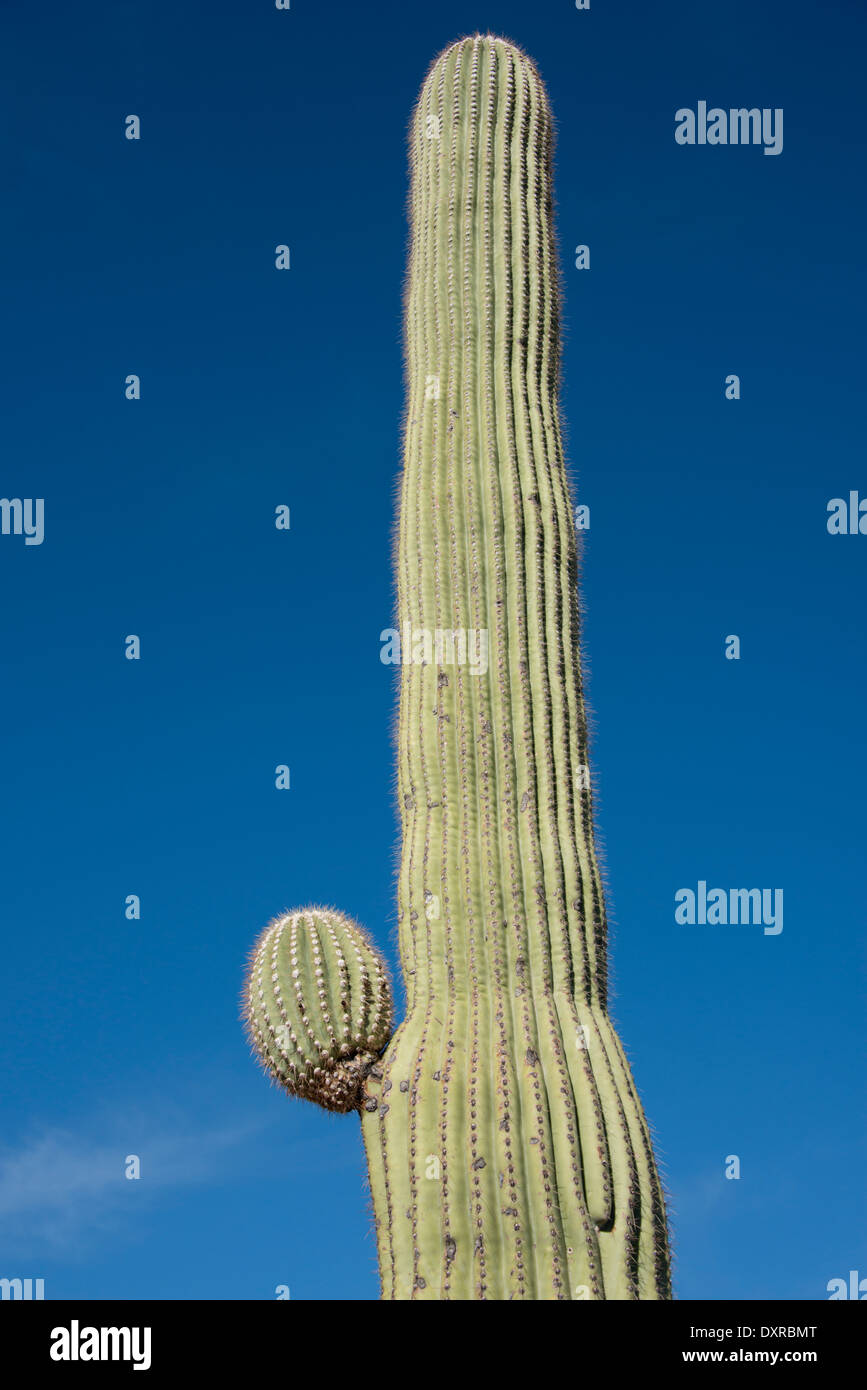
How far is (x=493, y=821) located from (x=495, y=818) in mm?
17

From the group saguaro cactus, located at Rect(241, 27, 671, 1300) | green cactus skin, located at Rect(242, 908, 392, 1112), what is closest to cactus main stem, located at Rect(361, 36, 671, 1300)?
saguaro cactus, located at Rect(241, 27, 671, 1300)

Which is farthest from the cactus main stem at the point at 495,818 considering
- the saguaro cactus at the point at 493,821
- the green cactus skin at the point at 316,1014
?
the green cactus skin at the point at 316,1014

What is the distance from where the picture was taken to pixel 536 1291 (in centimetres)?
476

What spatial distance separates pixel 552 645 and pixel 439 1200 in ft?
8.42

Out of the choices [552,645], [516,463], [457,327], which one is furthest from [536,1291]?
[457,327]

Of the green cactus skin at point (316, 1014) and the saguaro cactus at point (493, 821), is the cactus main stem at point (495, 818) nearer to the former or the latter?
the saguaro cactus at point (493, 821)

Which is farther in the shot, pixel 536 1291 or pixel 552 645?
pixel 552 645

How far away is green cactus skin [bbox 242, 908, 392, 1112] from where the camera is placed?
541 centimetres

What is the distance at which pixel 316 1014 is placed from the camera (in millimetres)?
5418

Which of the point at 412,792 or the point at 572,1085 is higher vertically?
the point at 412,792

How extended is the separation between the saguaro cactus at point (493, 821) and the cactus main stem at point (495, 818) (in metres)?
0.01
